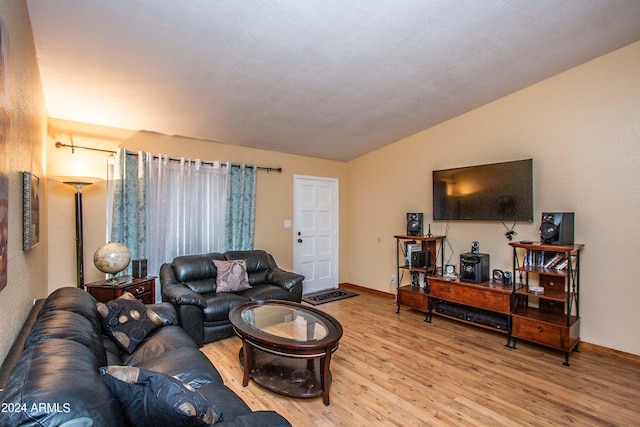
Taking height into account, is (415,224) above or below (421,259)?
above

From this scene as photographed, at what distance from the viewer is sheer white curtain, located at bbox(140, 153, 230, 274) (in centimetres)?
374

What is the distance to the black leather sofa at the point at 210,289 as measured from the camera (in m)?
3.04

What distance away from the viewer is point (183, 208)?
3.96 m

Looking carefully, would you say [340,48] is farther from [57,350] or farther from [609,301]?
[609,301]

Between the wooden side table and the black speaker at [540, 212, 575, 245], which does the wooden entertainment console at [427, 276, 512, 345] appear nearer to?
the black speaker at [540, 212, 575, 245]

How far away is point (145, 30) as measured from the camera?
2.10 m

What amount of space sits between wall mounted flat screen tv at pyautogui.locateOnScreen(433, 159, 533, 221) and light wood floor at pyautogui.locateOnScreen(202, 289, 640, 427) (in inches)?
55.8

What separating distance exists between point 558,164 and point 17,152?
446cm

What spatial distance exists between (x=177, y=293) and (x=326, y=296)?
259 cm

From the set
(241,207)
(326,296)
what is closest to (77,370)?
(241,207)

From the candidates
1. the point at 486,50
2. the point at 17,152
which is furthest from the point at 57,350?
the point at 486,50

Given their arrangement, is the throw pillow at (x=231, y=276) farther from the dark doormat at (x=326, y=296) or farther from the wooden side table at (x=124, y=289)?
the dark doormat at (x=326, y=296)

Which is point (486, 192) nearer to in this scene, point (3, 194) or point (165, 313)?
point (165, 313)

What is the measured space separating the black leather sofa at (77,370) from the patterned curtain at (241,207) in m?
2.18
